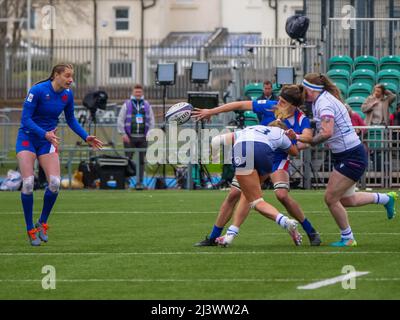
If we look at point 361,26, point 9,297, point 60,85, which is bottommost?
point 9,297

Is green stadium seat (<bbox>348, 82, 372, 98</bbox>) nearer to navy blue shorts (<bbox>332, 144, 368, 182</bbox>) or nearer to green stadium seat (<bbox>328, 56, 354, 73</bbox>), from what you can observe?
green stadium seat (<bbox>328, 56, 354, 73</bbox>)

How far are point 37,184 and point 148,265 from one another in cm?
1438

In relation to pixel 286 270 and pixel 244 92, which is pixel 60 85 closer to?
pixel 286 270

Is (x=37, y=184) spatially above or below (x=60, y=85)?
below

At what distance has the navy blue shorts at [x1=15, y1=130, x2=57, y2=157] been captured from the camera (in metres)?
14.6

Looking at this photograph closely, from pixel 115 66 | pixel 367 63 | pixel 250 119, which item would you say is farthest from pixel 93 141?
pixel 115 66

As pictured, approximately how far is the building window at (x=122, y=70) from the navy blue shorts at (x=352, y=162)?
38.5 metres

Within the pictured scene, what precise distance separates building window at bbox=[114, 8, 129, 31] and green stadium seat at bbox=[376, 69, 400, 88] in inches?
1525

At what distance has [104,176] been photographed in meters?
26.3

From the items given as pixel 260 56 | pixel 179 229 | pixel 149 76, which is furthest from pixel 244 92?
pixel 149 76

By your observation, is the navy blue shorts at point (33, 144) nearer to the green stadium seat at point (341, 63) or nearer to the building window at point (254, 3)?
the green stadium seat at point (341, 63)

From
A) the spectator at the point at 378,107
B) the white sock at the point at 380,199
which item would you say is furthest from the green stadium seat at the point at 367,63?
the white sock at the point at 380,199

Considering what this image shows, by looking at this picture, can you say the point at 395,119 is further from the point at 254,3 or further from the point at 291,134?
the point at 254,3
